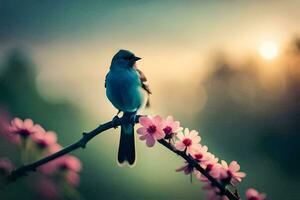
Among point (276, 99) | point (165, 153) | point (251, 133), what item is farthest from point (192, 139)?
Answer: point (251, 133)

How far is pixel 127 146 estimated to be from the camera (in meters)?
1.31

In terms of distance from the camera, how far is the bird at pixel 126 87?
1.47 m

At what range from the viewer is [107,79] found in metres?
1.59

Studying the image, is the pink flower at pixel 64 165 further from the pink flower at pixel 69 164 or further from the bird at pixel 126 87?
the bird at pixel 126 87

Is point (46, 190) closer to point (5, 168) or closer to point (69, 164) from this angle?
point (69, 164)

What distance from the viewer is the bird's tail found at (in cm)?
127

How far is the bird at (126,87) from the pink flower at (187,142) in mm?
425

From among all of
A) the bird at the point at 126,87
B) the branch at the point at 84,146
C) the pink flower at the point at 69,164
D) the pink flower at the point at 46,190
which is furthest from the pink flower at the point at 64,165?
the bird at the point at 126,87

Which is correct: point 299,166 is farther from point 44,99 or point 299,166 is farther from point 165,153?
point 44,99

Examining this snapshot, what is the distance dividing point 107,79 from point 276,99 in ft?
5.16

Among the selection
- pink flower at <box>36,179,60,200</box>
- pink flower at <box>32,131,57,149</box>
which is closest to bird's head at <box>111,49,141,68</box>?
pink flower at <box>36,179,60,200</box>

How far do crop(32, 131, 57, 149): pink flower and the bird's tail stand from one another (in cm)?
32

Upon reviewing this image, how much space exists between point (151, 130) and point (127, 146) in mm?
416

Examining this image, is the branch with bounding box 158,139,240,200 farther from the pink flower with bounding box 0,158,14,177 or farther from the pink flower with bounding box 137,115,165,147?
the pink flower with bounding box 0,158,14,177
